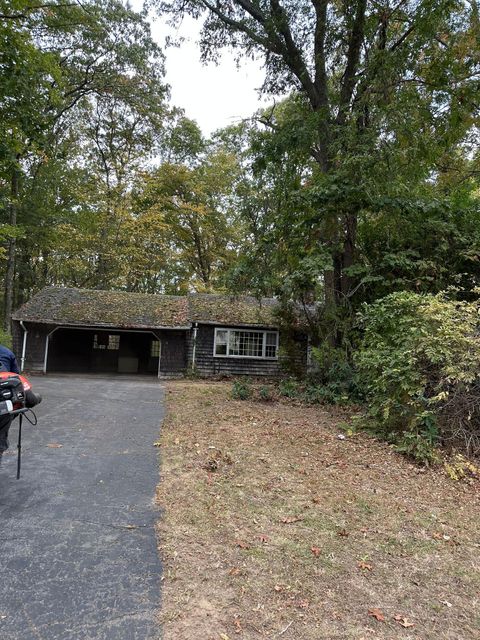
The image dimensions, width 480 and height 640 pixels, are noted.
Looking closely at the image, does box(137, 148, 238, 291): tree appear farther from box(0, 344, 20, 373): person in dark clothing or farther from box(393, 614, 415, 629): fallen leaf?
box(393, 614, 415, 629): fallen leaf

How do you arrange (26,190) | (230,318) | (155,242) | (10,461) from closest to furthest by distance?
1. (10,461)
2. (230,318)
3. (26,190)
4. (155,242)

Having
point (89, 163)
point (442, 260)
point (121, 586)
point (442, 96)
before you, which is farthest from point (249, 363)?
point (89, 163)

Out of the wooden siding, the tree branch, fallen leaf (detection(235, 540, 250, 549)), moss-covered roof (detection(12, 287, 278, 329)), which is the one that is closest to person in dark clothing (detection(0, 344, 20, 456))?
fallen leaf (detection(235, 540, 250, 549))

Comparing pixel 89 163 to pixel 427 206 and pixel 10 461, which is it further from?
pixel 10 461

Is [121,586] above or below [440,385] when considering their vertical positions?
below

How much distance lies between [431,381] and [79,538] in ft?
16.3

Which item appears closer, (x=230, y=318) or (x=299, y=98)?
(x=299, y=98)

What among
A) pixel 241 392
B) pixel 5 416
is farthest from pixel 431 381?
pixel 241 392

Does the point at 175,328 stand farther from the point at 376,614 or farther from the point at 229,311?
the point at 376,614

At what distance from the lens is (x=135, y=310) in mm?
17734

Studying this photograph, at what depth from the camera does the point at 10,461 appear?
5004 mm

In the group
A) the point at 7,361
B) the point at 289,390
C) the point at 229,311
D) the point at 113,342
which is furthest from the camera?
the point at 113,342

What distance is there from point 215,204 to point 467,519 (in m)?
25.0

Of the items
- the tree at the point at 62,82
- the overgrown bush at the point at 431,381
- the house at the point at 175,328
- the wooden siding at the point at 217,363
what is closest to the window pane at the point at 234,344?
the house at the point at 175,328
